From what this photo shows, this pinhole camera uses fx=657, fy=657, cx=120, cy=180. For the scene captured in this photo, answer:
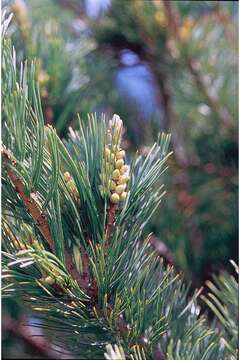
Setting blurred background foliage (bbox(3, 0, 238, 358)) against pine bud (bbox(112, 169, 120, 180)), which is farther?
blurred background foliage (bbox(3, 0, 238, 358))

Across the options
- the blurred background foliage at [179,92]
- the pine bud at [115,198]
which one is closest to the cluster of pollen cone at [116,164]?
the pine bud at [115,198]

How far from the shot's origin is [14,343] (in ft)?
2.30

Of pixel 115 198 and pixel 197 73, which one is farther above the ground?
pixel 197 73

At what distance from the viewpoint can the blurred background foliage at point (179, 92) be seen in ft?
2.31

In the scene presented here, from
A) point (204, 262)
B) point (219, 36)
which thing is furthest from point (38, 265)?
point (219, 36)

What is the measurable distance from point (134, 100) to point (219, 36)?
0.45 ft

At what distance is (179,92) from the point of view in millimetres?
776

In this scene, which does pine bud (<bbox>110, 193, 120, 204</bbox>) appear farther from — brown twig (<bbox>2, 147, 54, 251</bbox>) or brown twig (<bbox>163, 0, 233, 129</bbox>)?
brown twig (<bbox>163, 0, 233, 129</bbox>)

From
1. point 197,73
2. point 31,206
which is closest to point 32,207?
point 31,206

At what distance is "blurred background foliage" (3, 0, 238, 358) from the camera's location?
Result: 704 millimetres

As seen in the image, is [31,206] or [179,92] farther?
[179,92]

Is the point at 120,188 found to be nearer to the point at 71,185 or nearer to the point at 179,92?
the point at 71,185

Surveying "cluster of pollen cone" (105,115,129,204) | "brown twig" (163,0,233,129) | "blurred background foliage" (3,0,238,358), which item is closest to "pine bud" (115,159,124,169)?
"cluster of pollen cone" (105,115,129,204)

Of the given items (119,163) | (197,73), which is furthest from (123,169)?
(197,73)
